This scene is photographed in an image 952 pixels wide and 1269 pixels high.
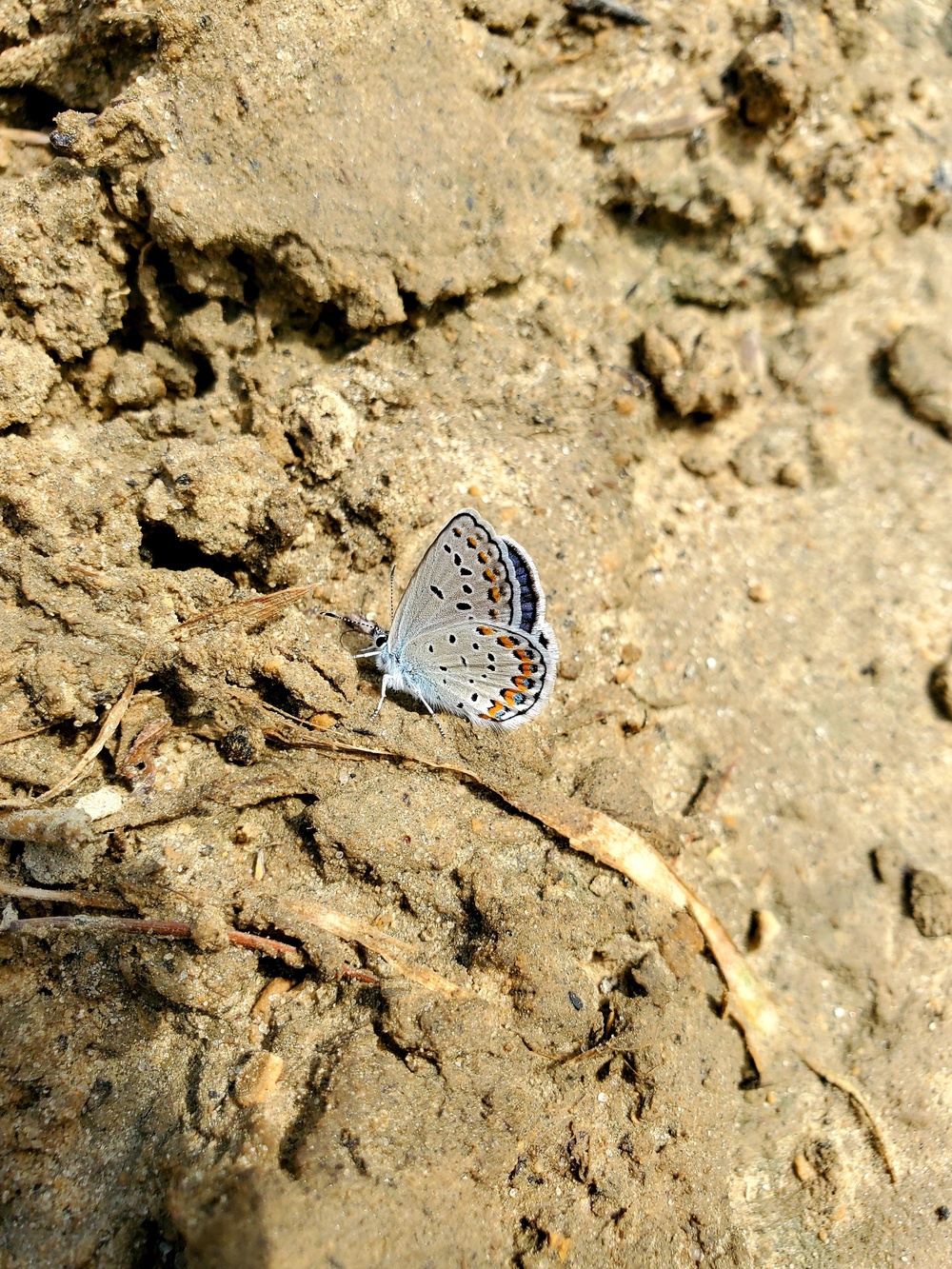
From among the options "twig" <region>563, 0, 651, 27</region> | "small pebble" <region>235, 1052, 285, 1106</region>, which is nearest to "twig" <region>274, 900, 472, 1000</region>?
"small pebble" <region>235, 1052, 285, 1106</region>

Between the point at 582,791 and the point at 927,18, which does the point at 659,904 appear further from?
the point at 927,18

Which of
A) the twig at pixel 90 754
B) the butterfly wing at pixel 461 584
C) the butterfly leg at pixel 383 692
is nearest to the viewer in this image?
the twig at pixel 90 754

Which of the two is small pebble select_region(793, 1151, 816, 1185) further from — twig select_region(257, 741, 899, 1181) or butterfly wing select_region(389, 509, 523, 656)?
butterfly wing select_region(389, 509, 523, 656)

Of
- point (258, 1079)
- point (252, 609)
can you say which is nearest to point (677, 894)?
point (258, 1079)

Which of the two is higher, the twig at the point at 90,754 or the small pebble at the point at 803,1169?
the twig at the point at 90,754

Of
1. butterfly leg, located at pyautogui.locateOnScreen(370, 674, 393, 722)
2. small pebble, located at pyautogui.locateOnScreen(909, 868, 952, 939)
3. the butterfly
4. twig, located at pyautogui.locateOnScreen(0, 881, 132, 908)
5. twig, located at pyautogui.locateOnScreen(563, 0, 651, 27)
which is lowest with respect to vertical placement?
small pebble, located at pyautogui.locateOnScreen(909, 868, 952, 939)

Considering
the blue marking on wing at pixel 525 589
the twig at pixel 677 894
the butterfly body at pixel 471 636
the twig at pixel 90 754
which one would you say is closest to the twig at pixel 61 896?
the twig at pixel 90 754

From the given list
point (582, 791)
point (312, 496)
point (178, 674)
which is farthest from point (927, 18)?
point (178, 674)

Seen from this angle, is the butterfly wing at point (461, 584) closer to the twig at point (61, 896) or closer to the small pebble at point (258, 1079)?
the twig at point (61, 896)
